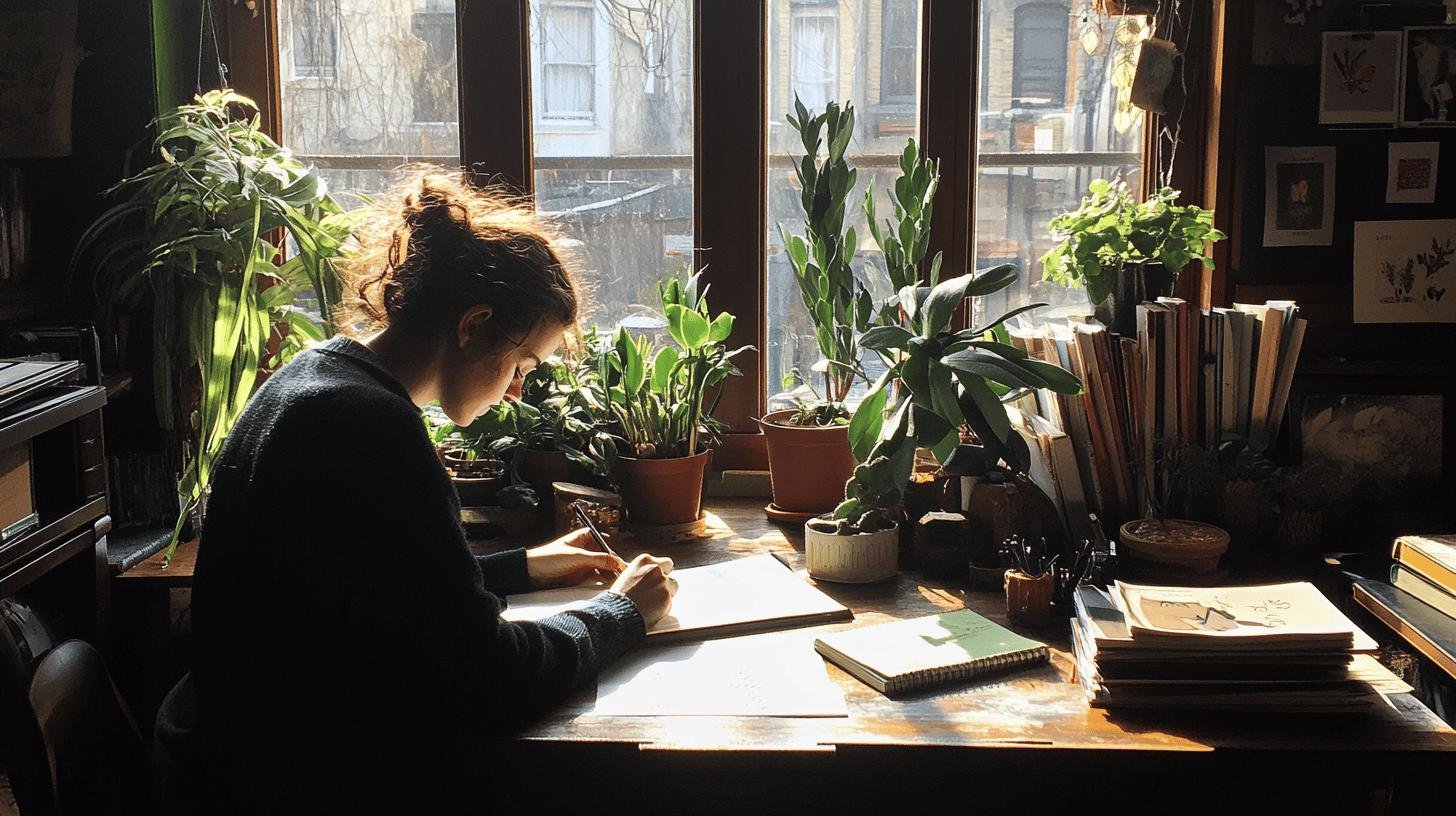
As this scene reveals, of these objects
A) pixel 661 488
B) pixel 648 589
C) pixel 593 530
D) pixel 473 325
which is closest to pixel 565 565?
pixel 593 530

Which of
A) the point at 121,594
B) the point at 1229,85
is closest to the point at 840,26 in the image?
the point at 1229,85

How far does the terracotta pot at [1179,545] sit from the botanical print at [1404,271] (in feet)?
2.08

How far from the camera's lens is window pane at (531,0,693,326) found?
2.72m

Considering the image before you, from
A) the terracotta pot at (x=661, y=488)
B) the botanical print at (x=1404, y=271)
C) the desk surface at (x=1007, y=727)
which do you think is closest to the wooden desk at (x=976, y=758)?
the desk surface at (x=1007, y=727)

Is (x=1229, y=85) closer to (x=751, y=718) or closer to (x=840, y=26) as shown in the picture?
(x=840, y=26)

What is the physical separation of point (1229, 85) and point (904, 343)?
2.97 feet

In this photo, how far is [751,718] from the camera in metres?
1.74

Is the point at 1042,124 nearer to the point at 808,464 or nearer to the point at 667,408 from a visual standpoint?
the point at 808,464

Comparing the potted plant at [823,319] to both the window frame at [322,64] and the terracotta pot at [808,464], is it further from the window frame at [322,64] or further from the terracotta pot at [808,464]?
the window frame at [322,64]

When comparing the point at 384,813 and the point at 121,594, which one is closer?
the point at 384,813

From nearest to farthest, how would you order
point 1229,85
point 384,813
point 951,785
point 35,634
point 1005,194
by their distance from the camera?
1. point 384,813
2. point 951,785
3. point 35,634
4. point 1229,85
5. point 1005,194

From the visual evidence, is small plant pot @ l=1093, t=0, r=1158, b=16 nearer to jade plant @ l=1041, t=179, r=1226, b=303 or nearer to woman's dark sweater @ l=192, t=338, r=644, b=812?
jade plant @ l=1041, t=179, r=1226, b=303

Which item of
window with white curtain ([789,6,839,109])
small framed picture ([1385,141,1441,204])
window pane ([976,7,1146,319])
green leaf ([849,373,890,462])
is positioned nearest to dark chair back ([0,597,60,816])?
green leaf ([849,373,890,462])

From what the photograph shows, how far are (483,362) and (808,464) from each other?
0.87 metres
